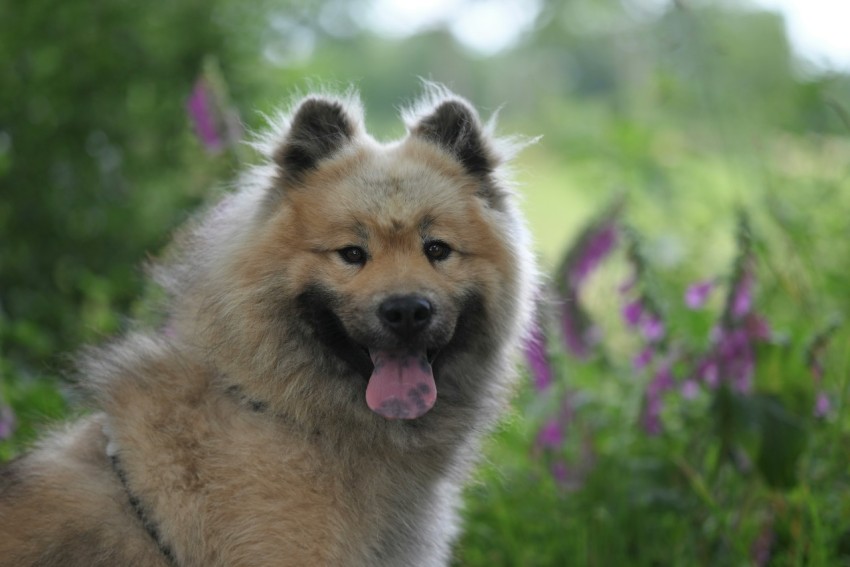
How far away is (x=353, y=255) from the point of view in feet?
9.84

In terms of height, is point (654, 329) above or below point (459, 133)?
below

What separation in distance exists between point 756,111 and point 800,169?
1.01 m

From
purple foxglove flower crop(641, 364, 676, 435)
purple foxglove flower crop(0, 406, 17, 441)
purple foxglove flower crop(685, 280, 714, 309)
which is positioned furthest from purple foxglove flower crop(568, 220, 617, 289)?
purple foxglove flower crop(0, 406, 17, 441)

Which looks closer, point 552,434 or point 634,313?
point 634,313

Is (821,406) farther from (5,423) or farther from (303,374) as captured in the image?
(5,423)

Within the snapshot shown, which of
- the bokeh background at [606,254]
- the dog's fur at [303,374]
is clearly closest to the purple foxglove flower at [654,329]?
the bokeh background at [606,254]

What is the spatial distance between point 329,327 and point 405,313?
0.33m

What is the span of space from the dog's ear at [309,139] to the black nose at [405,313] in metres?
0.61

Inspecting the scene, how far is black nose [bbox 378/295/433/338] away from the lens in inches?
112

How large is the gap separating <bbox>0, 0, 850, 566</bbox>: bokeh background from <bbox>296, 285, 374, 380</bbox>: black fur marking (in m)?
0.80

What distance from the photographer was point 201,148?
4797mm

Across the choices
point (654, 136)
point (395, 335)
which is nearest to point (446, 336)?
point (395, 335)

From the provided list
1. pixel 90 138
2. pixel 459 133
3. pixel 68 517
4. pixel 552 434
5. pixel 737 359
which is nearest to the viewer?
pixel 68 517

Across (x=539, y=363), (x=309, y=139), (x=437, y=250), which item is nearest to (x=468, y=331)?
(x=437, y=250)
